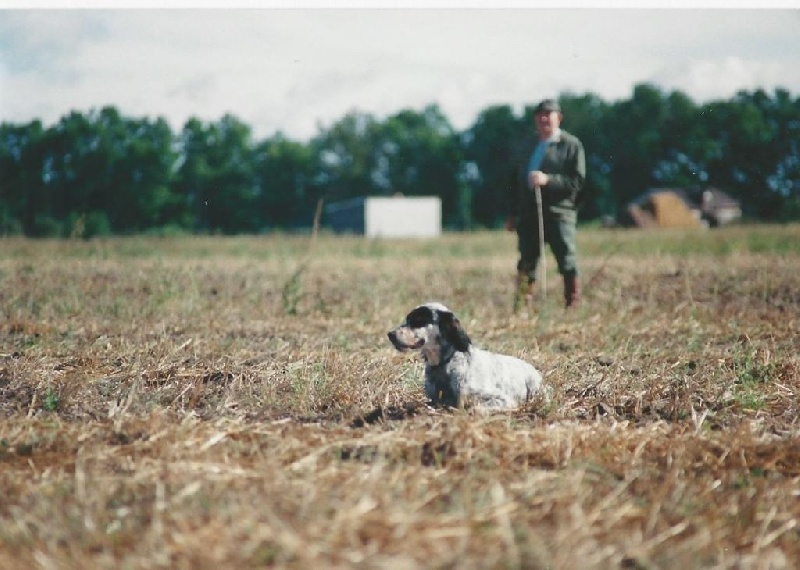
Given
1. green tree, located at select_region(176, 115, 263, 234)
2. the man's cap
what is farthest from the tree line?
the man's cap

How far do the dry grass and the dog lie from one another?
0.13m

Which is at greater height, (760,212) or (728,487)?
(760,212)

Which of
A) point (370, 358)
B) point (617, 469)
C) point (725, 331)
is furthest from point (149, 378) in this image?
point (725, 331)

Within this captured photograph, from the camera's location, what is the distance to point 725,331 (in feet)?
21.5

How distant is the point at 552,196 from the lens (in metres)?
7.92

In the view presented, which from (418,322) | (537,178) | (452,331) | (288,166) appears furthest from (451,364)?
(288,166)

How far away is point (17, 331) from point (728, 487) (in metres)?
5.79

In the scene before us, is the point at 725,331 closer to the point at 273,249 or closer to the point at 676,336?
the point at 676,336

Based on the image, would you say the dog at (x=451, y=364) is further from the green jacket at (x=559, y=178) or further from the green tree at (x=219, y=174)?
the green tree at (x=219, y=174)

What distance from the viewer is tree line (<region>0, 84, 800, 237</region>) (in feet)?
41.8

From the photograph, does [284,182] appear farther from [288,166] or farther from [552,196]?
[552,196]

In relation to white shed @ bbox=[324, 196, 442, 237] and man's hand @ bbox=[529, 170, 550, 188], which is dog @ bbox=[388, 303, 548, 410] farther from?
white shed @ bbox=[324, 196, 442, 237]

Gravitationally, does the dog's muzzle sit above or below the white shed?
below

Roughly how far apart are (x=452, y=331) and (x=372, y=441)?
922 mm
